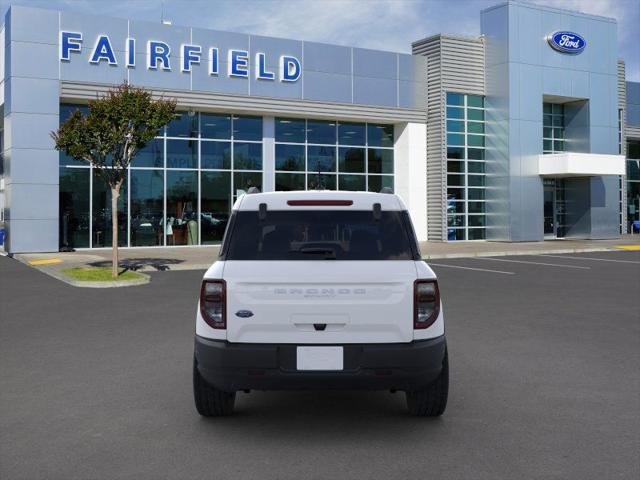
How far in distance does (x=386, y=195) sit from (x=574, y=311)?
6.54 metres

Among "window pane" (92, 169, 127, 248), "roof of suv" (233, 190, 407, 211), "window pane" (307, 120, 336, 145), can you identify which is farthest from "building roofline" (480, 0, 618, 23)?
"roof of suv" (233, 190, 407, 211)

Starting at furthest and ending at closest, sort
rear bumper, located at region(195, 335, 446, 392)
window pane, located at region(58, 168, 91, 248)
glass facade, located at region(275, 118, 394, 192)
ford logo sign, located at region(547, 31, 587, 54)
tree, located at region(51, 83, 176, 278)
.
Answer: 1. ford logo sign, located at region(547, 31, 587, 54)
2. glass facade, located at region(275, 118, 394, 192)
3. window pane, located at region(58, 168, 91, 248)
4. tree, located at region(51, 83, 176, 278)
5. rear bumper, located at region(195, 335, 446, 392)

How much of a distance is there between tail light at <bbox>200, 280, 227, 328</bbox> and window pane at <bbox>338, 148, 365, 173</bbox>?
81.5 ft

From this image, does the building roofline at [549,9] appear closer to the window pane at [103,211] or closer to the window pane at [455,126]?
the window pane at [455,126]

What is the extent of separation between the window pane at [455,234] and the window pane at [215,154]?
9.83 m

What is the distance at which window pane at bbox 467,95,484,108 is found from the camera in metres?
30.1

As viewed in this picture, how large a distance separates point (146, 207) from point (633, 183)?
27743mm

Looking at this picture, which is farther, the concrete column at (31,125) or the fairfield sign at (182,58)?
the fairfield sign at (182,58)

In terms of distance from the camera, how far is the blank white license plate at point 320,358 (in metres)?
4.43

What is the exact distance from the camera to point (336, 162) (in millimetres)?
29109

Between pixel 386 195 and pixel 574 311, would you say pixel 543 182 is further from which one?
pixel 386 195

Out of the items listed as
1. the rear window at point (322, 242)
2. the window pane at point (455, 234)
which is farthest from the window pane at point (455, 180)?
the rear window at point (322, 242)

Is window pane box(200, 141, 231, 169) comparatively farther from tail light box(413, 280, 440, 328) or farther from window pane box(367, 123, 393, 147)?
tail light box(413, 280, 440, 328)

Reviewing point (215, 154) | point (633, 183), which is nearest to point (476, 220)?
point (215, 154)
